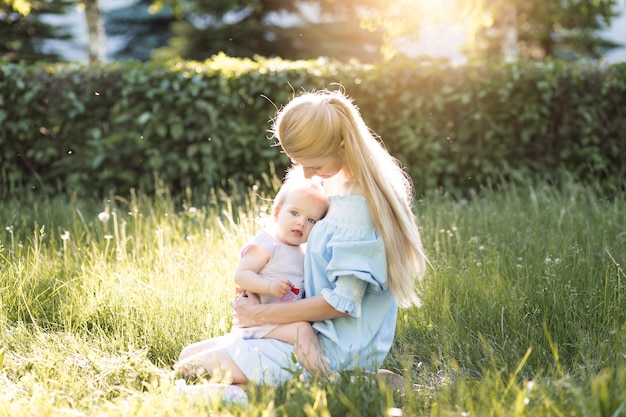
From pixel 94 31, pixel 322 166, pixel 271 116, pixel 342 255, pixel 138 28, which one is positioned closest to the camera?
pixel 342 255

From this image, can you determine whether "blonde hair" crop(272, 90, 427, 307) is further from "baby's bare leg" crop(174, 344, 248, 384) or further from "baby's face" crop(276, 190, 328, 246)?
"baby's bare leg" crop(174, 344, 248, 384)

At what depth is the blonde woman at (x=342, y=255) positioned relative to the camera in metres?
2.74

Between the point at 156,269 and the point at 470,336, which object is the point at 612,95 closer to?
the point at 470,336

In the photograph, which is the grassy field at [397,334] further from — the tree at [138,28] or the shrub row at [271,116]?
the tree at [138,28]

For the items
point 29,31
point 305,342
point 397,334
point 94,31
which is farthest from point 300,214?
point 29,31

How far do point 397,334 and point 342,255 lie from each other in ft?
3.37

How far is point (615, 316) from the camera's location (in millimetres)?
3479

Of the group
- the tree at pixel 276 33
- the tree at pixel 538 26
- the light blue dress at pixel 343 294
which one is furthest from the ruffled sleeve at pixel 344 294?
the tree at pixel 276 33

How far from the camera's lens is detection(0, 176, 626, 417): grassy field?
2.51 metres

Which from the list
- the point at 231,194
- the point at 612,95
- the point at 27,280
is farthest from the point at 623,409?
the point at 612,95

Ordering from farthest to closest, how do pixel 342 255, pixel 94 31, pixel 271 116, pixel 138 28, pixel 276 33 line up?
pixel 138 28 < pixel 276 33 < pixel 94 31 < pixel 271 116 < pixel 342 255

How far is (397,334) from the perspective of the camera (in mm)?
3600

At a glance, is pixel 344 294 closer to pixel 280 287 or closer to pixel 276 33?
pixel 280 287

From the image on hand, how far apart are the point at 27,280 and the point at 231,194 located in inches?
131
